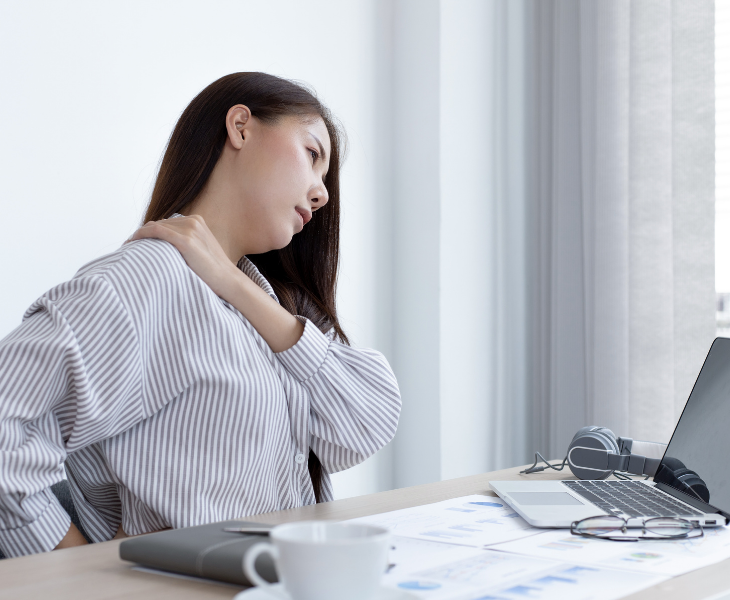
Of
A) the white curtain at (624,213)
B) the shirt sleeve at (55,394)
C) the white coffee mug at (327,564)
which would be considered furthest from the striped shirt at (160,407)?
the white curtain at (624,213)

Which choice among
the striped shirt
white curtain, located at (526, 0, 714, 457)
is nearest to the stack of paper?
the striped shirt

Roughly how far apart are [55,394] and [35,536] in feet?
0.52


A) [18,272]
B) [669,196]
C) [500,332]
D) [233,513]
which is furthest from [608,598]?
[500,332]

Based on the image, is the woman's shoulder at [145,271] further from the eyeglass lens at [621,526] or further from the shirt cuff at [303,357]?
the eyeglass lens at [621,526]

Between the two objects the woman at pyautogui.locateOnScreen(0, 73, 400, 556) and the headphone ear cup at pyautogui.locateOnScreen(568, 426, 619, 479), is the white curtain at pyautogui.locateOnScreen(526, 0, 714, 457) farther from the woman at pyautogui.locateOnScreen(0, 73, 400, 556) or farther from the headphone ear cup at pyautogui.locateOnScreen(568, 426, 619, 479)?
the woman at pyautogui.locateOnScreen(0, 73, 400, 556)

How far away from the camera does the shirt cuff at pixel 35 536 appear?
0.85m

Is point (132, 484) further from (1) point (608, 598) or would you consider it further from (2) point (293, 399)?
(1) point (608, 598)

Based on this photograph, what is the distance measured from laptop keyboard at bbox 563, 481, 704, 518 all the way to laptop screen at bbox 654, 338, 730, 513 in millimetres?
25

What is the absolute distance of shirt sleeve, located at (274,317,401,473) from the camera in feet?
3.56

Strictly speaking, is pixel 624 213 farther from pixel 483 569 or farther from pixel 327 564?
pixel 327 564

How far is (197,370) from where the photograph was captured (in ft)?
3.24

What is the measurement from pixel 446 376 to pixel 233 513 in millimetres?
1498

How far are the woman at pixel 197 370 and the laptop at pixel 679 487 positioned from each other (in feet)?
0.90

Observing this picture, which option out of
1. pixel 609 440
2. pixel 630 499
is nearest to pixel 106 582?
pixel 630 499
